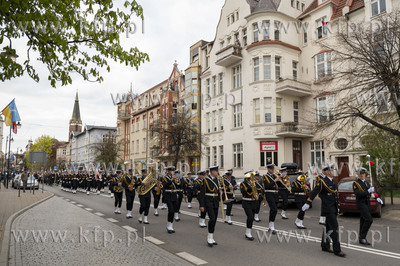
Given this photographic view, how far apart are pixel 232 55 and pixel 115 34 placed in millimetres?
23550

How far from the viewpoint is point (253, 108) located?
2875 cm

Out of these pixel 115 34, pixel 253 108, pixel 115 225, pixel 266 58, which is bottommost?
pixel 115 225

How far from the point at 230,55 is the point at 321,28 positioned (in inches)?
319

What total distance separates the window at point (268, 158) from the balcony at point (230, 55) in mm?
9183

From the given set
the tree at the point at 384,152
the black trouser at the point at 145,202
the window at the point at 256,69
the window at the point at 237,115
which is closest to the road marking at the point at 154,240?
the black trouser at the point at 145,202

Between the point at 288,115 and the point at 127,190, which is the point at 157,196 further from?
the point at 288,115

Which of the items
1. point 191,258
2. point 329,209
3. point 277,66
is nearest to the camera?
point 191,258

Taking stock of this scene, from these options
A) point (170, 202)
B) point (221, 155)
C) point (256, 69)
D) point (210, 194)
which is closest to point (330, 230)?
point (210, 194)

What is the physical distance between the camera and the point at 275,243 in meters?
7.97

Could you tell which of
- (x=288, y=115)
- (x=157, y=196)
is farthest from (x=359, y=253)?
(x=288, y=115)

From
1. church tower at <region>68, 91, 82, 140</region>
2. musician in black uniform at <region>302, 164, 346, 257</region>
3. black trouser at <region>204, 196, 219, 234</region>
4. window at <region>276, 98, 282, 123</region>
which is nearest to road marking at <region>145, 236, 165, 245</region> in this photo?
black trouser at <region>204, 196, 219, 234</region>

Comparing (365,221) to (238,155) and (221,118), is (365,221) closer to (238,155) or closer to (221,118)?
(238,155)

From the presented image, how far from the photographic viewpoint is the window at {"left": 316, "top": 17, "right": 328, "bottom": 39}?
88.5 ft

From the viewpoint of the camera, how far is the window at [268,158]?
27.8 metres
